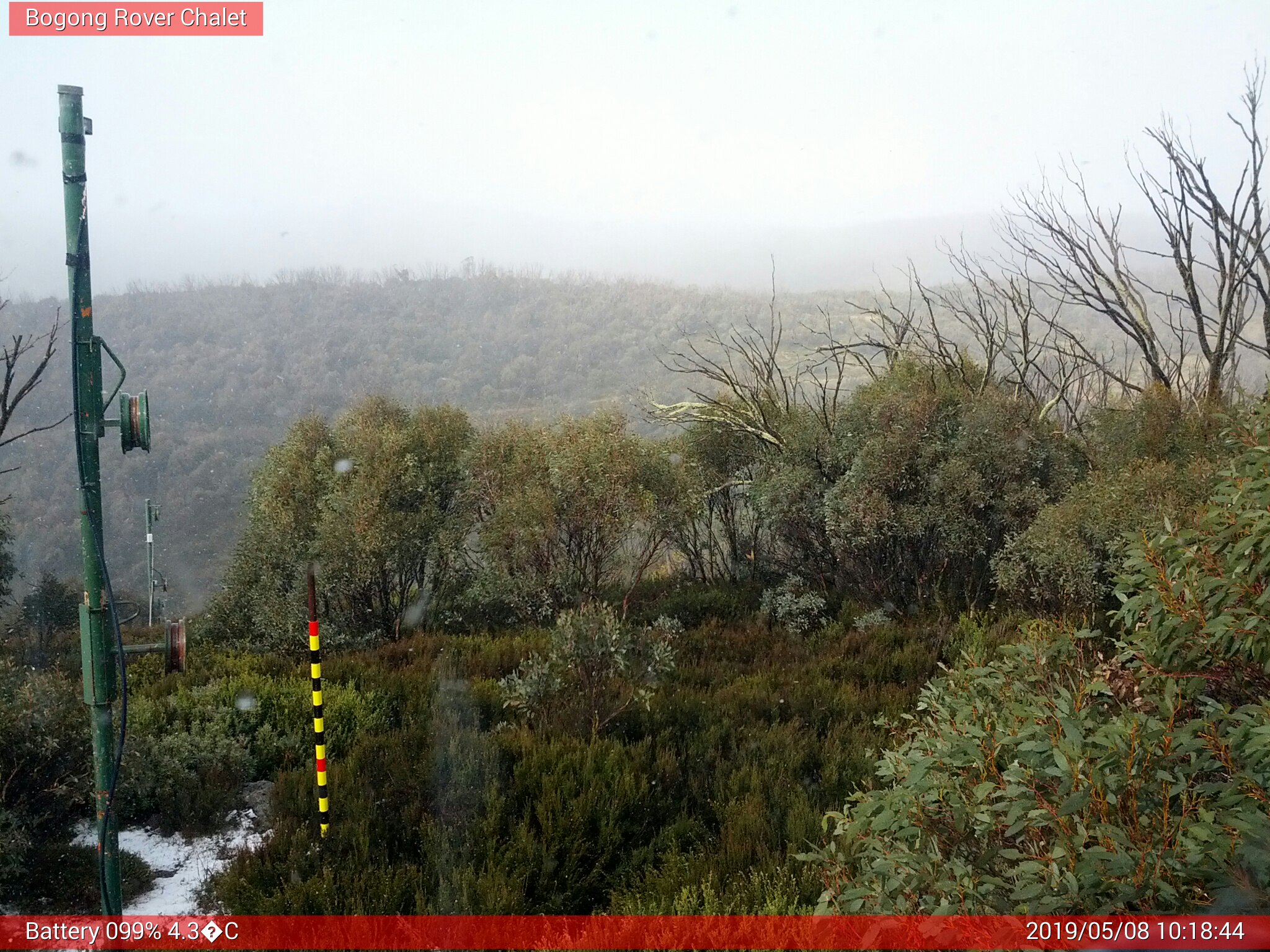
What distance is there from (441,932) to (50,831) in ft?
9.53

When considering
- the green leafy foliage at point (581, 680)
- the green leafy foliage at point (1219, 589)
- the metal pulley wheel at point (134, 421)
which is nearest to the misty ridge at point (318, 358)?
the green leafy foliage at point (581, 680)

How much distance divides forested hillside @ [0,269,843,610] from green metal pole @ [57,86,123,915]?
25.6m

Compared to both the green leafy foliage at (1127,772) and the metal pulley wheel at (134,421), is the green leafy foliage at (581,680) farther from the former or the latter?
the metal pulley wheel at (134,421)

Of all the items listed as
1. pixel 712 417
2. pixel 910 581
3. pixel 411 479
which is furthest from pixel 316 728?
pixel 712 417

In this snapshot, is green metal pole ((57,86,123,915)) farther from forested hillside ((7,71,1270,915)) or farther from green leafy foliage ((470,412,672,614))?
green leafy foliage ((470,412,672,614))

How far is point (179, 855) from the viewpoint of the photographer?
209 inches

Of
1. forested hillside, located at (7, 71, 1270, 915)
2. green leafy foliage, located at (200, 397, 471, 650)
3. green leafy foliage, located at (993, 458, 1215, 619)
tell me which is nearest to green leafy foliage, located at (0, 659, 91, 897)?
forested hillside, located at (7, 71, 1270, 915)

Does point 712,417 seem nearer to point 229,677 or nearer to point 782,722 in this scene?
point 782,722

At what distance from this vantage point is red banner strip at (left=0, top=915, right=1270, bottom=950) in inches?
71.7

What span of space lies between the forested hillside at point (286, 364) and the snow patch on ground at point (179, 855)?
78.5 ft

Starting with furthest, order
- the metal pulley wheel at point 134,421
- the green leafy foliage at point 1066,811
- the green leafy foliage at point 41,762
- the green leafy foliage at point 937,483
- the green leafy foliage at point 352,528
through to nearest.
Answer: the green leafy foliage at point 352,528
the green leafy foliage at point 937,483
the green leafy foliage at point 41,762
the metal pulley wheel at point 134,421
the green leafy foliage at point 1066,811

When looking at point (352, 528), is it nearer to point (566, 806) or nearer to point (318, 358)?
point (566, 806)

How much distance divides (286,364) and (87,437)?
44134mm

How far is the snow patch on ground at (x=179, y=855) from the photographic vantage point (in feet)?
15.7
